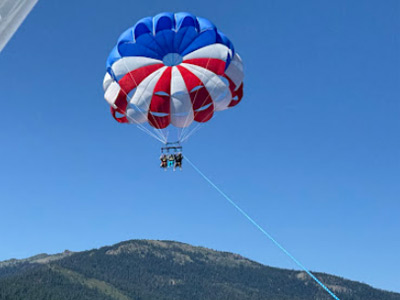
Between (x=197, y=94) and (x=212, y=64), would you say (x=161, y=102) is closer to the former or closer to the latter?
(x=197, y=94)

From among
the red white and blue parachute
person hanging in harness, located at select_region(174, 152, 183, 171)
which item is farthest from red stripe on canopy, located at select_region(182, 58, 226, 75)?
person hanging in harness, located at select_region(174, 152, 183, 171)

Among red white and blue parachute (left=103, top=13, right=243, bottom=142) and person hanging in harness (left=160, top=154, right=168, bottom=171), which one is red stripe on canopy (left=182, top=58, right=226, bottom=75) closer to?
red white and blue parachute (left=103, top=13, right=243, bottom=142)

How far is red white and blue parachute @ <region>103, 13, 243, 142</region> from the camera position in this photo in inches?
1085

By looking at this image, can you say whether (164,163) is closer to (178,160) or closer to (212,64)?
(178,160)

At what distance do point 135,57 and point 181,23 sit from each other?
11.5ft

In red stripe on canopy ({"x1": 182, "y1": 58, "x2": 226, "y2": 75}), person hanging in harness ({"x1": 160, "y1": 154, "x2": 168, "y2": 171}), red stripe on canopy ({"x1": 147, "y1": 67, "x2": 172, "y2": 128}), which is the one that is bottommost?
person hanging in harness ({"x1": 160, "y1": 154, "x2": 168, "y2": 171})

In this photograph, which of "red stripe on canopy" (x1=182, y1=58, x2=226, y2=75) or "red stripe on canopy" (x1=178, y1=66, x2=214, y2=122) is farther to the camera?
"red stripe on canopy" (x1=178, y1=66, x2=214, y2=122)

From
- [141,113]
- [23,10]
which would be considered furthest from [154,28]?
[23,10]

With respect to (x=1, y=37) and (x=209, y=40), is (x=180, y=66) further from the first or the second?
(x=1, y=37)

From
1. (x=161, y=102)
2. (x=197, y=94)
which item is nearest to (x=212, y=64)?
(x=197, y=94)

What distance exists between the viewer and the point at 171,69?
28.9 metres

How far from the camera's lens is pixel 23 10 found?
9.75 ft

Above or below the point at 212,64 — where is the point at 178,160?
below

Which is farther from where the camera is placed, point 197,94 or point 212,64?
point 197,94
